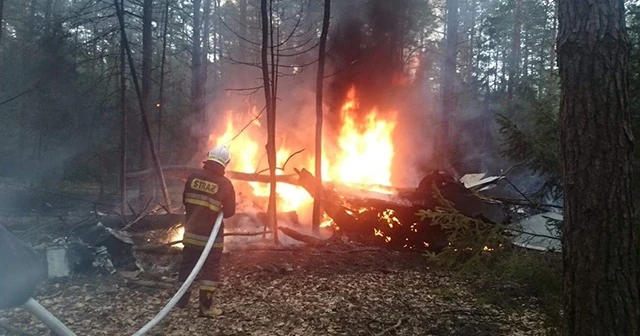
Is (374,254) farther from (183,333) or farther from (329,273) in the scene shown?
(183,333)

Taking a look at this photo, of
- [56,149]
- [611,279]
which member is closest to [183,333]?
[611,279]

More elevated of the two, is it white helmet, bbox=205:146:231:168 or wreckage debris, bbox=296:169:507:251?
white helmet, bbox=205:146:231:168

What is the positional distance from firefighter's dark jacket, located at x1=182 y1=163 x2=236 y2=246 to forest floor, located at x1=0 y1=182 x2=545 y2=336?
39.1 inches

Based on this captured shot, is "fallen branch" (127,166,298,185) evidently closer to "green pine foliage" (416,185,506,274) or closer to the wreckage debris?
the wreckage debris

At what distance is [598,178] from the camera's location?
2.98m

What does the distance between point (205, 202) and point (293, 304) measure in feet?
5.82

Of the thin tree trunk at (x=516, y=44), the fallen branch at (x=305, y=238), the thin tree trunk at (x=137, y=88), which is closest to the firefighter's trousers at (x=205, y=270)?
the fallen branch at (x=305, y=238)

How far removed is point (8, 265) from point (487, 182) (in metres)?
8.07

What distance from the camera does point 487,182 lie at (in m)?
8.60

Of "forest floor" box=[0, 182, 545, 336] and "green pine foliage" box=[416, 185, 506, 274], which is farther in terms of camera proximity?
"forest floor" box=[0, 182, 545, 336]

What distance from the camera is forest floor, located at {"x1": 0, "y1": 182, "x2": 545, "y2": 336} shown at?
5.21 meters

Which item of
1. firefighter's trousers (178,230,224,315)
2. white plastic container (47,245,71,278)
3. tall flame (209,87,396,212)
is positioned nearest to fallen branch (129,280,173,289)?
firefighter's trousers (178,230,224,315)

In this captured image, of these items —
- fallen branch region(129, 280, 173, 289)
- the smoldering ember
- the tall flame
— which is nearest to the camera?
the smoldering ember

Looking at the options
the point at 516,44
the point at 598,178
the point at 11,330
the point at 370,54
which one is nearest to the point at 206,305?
the point at 11,330
